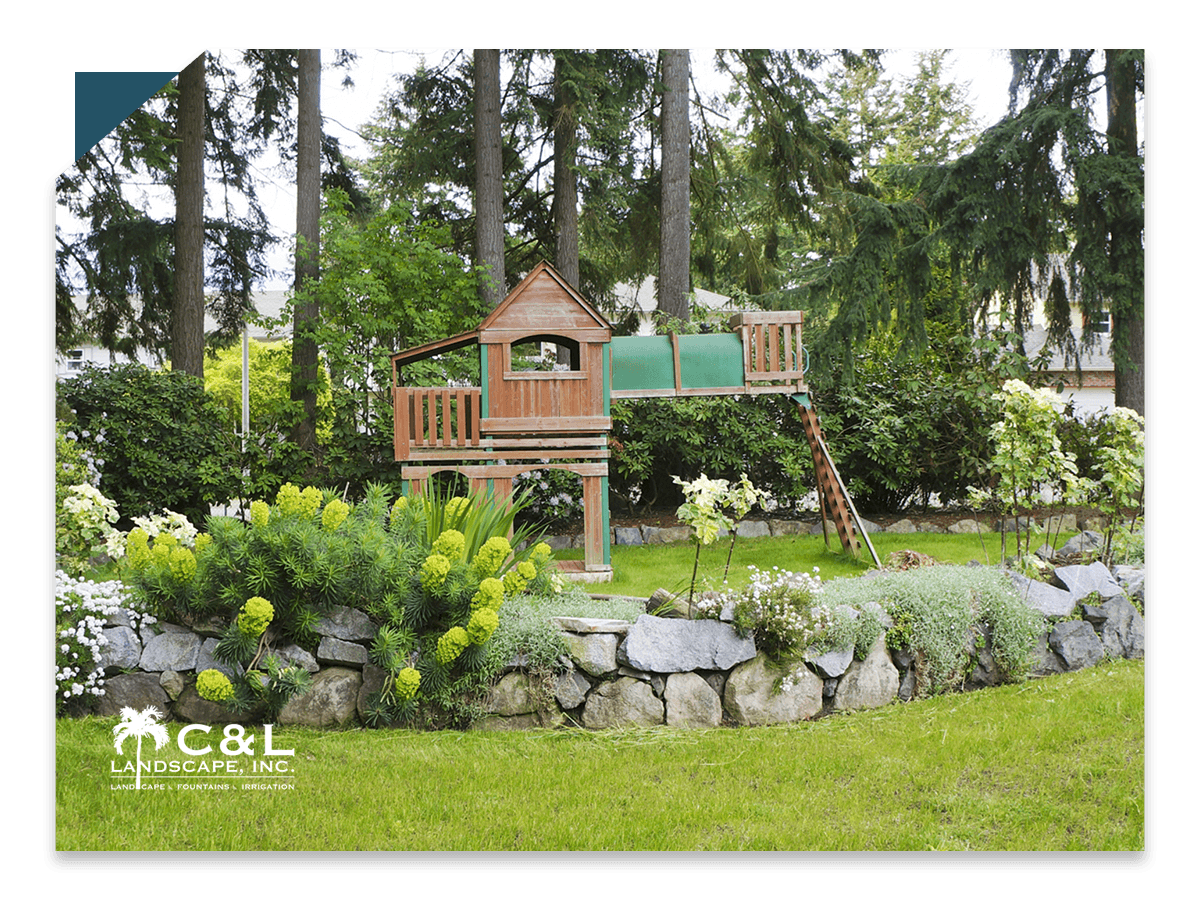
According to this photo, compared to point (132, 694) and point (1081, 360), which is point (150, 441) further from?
point (1081, 360)

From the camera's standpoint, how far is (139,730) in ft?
12.2

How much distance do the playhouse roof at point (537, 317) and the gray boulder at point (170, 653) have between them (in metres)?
2.46

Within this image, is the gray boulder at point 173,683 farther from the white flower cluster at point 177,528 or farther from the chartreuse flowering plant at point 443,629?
the white flower cluster at point 177,528

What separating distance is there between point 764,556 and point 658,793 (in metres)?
3.39

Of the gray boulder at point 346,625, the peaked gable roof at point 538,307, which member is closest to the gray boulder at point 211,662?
the gray boulder at point 346,625

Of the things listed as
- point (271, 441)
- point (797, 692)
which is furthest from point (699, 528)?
point (271, 441)

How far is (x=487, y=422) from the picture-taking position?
6051 millimetres

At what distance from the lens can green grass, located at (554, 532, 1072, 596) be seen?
6.01 m

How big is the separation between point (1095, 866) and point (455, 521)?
3280mm

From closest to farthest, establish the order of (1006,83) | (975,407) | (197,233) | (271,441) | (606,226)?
(1006,83), (197,233), (606,226), (271,441), (975,407)

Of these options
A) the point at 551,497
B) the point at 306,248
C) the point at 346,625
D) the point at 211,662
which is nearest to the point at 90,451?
the point at 306,248

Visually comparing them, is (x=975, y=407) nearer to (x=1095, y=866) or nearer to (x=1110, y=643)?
(x=1110, y=643)

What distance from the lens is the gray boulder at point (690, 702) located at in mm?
4375

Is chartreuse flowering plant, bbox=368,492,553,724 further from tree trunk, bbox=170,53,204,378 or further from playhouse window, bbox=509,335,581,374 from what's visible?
tree trunk, bbox=170,53,204,378
